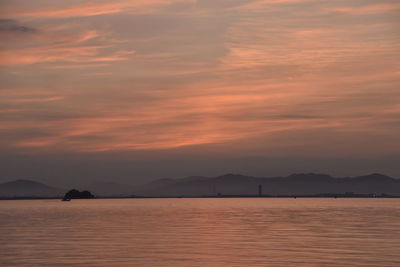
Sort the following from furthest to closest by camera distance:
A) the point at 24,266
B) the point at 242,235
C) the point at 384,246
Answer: the point at 242,235, the point at 384,246, the point at 24,266

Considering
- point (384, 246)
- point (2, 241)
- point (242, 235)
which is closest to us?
point (384, 246)

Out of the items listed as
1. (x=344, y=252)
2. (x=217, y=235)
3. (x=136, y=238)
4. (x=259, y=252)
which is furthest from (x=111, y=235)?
(x=344, y=252)

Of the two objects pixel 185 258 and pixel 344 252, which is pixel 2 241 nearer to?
pixel 185 258

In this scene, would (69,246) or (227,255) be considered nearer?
(227,255)

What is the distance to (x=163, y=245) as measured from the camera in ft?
214

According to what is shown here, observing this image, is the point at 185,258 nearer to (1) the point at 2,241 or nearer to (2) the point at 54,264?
(2) the point at 54,264

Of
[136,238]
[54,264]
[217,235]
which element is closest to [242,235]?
[217,235]

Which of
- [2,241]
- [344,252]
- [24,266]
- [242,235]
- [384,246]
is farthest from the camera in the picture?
[242,235]

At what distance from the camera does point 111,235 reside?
79.1 metres

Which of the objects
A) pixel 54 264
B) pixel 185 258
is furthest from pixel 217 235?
pixel 54 264

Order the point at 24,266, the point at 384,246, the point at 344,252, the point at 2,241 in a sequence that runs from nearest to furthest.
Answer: the point at 24,266, the point at 344,252, the point at 384,246, the point at 2,241

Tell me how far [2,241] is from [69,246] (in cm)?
1077

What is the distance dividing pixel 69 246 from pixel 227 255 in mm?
17661

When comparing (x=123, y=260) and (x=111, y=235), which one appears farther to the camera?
(x=111, y=235)
